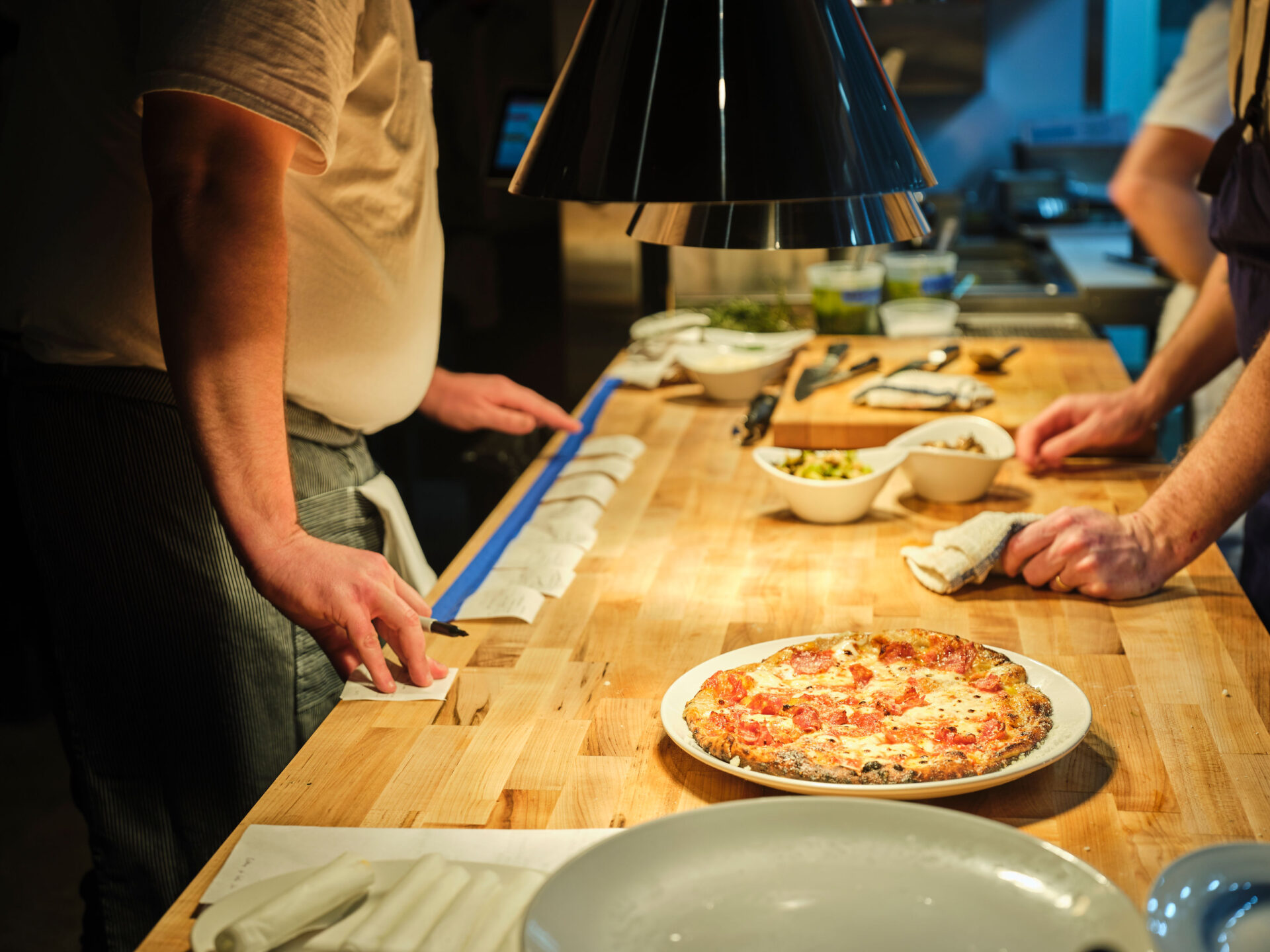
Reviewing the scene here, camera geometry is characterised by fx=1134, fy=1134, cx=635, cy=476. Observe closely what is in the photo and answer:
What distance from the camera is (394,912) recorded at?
0.82m

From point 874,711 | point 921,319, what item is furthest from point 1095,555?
point 921,319

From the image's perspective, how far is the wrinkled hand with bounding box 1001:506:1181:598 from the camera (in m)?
1.48

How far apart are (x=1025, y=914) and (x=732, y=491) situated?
1.27 metres

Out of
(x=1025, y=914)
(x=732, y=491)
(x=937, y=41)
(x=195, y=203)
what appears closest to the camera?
(x=1025, y=914)

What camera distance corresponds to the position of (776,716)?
1.12m

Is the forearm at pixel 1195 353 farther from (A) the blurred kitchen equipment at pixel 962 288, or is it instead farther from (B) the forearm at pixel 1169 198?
(A) the blurred kitchen equipment at pixel 962 288

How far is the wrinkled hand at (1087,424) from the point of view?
81.0 inches

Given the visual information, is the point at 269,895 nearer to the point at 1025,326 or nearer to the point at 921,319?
the point at 921,319

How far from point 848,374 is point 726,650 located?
122cm

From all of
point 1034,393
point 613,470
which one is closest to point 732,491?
point 613,470

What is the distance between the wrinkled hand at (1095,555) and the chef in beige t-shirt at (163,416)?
2.65 ft

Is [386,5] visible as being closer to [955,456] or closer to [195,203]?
[195,203]

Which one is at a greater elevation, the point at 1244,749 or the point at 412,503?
the point at 1244,749

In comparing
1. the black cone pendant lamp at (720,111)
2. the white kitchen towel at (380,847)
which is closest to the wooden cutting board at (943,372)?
the black cone pendant lamp at (720,111)
